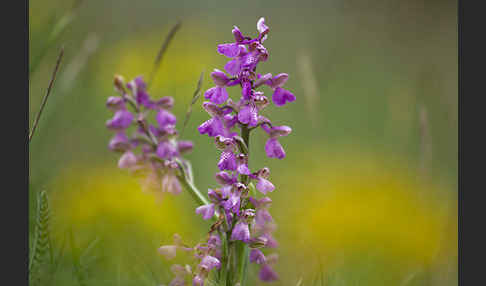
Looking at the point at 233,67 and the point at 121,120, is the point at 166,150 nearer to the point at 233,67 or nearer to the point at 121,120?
the point at 121,120

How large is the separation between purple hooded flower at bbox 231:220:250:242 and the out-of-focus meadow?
1.08 ft

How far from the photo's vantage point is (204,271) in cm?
125

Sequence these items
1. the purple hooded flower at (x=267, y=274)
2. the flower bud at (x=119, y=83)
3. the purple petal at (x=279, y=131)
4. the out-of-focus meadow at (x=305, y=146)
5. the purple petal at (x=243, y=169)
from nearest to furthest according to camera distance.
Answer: the purple petal at (x=243, y=169), the purple petal at (x=279, y=131), the purple hooded flower at (x=267, y=274), the flower bud at (x=119, y=83), the out-of-focus meadow at (x=305, y=146)

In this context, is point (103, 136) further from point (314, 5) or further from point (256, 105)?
point (314, 5)

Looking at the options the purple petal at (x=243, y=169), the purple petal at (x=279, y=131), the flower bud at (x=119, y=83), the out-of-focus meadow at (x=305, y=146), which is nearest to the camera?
the purple petal at (x=243, y=169)

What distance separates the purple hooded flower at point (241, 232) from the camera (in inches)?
47.5

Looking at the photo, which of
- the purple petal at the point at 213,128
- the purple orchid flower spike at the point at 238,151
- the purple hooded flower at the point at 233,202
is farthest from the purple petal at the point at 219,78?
the purple hooded flower at the point at 233,202

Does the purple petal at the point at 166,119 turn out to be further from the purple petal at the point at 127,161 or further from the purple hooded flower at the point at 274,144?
the purple hooded flower at the point at 274,144

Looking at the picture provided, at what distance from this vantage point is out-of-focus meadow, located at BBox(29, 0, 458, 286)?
192 centimetres

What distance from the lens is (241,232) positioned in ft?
3.98

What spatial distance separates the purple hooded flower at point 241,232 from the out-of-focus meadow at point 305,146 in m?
0.33

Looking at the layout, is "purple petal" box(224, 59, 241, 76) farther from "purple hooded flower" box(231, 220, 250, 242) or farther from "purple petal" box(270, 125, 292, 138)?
"purple hooded flower" box(231, 220, 250, 242)

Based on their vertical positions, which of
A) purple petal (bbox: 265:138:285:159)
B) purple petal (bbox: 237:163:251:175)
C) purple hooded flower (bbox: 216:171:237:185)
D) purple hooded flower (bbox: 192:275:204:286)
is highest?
purple petal (bbox: 265:138:285:159)

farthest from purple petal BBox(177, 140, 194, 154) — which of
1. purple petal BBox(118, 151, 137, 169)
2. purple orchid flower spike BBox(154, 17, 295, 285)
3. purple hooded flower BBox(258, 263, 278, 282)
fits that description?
purple hooded flower BBox(258, 263, 278, 282)
